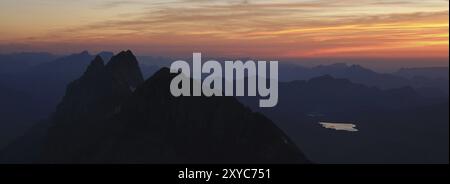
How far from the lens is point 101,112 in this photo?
17862 centimetres

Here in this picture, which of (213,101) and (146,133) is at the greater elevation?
(213,101)

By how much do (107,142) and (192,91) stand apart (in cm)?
3244

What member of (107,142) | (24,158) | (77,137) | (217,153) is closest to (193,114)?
(217,153)

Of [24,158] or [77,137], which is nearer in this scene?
[77,137]

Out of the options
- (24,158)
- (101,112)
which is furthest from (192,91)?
(24,158)

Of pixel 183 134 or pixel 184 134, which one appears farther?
pixel 184 134

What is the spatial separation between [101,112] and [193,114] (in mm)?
63009

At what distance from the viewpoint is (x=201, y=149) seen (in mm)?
122250
